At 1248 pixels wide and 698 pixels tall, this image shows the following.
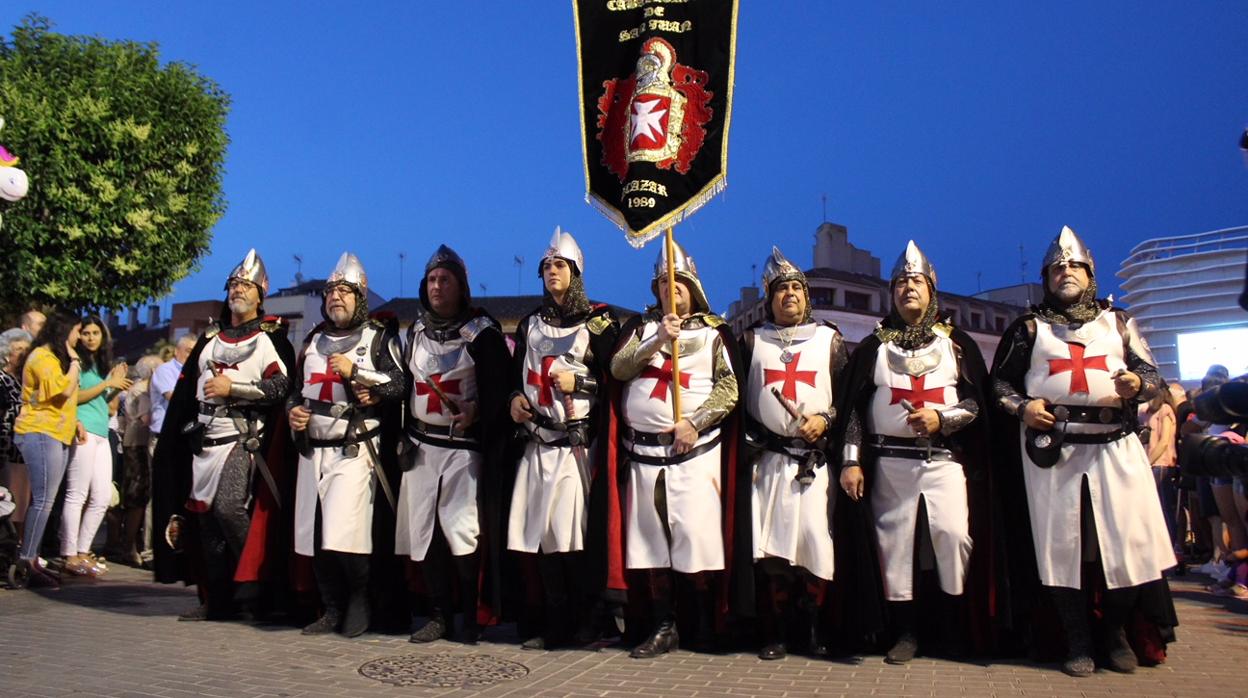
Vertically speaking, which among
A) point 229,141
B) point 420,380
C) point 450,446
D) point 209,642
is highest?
point 229,141

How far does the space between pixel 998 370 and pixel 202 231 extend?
1782 centimetres

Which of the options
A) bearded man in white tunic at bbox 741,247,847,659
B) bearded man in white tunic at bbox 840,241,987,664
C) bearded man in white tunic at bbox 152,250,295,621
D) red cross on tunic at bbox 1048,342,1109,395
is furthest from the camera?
bearded man in white tunic at bbox 152,250,295,621

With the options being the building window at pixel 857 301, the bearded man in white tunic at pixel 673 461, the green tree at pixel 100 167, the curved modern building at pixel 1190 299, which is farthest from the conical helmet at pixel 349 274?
the building window at pixel 857 301

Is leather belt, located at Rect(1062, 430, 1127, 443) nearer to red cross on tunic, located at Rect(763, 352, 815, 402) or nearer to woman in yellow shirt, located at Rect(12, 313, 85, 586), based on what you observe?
red cross on tunic, located at Rect(763, 352, 815, 402)

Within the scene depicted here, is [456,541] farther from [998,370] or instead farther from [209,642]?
[998,370]

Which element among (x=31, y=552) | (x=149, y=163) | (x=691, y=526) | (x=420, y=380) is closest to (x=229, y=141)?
(x=149, y=163)

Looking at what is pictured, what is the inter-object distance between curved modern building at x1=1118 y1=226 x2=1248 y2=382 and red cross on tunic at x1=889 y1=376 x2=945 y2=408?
19.0 metres

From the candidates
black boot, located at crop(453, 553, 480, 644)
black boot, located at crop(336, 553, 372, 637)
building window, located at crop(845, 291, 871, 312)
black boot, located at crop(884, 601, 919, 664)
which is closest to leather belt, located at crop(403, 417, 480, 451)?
black boot, located at crop(453, 553, 480, 644)

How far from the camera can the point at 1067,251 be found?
5602 millimetres

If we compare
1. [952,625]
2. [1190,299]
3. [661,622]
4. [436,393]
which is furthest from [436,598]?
[1190,299]

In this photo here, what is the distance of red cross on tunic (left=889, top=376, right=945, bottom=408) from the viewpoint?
219 inches

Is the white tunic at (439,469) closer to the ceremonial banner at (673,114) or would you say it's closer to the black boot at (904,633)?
the ceremonial banner at (673,114)

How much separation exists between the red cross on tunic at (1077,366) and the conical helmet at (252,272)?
5.00m

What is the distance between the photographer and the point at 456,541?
236 inches
